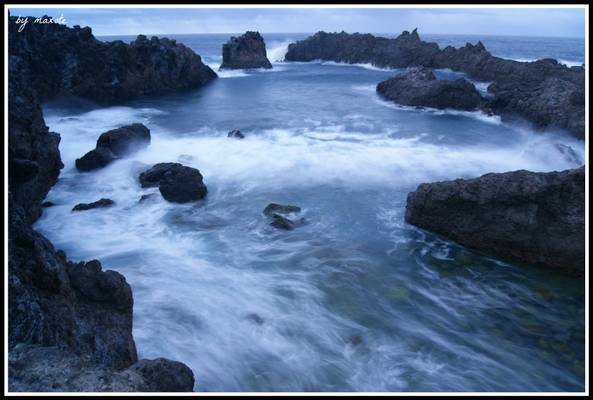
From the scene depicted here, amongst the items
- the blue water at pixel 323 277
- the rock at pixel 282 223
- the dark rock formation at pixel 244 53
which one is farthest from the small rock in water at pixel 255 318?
the dark rock formation at pixel 244 53

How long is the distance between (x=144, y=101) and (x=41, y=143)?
73.3 feet

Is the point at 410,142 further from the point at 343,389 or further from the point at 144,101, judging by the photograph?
the point at 144,101

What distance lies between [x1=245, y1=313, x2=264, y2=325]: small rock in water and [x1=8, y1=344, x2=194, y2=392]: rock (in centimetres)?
308

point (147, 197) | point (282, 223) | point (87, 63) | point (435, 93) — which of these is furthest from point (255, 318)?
point (87, 63)

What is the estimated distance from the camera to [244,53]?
54.5 meters

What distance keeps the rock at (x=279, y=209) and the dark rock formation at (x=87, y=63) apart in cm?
1966

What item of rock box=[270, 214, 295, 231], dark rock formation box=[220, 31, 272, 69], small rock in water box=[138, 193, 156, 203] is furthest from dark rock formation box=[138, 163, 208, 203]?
dark rock formation box=[220, 31, 272, 69]

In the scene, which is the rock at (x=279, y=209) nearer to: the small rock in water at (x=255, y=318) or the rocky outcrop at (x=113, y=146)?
the small rock in water at (x=255, y=318)

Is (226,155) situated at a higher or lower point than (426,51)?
lower

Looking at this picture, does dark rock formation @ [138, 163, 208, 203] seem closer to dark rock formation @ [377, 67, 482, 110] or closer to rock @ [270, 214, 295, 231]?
rock @ [270, 214, 295, 231]

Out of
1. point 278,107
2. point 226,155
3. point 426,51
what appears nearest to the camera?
point 226,155

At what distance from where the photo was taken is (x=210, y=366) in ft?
20.2

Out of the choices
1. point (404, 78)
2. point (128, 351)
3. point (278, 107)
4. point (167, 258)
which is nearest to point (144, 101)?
point (278, 107)

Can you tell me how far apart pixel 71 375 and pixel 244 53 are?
55.2 meters
